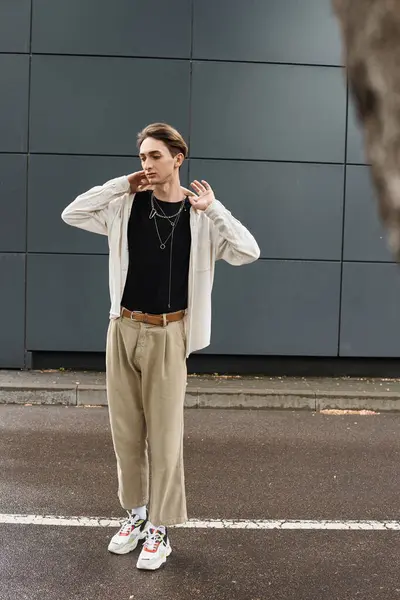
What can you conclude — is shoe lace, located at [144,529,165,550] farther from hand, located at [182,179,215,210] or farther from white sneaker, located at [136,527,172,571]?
hand, located at [182,179,215,210]

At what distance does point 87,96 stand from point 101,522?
593 cm

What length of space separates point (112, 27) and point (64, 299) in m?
3.42

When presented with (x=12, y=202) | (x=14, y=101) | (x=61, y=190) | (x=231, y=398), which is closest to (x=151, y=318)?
(x=231, y=398)

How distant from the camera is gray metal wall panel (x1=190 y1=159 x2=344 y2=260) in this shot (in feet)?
28.3

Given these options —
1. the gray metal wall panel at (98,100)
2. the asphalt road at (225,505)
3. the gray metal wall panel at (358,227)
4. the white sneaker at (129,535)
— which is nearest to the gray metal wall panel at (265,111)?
the gray metal wall panel at (98,100)

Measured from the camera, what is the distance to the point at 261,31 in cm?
856

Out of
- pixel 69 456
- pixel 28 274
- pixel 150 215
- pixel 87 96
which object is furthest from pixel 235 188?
pixel 150 215

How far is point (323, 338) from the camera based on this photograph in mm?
8766

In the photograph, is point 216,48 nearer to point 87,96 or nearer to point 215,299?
point 87,96

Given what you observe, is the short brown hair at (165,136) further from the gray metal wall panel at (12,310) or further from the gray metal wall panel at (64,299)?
the gray metal wall panel at (12,310)

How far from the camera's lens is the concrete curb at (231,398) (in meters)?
7.41

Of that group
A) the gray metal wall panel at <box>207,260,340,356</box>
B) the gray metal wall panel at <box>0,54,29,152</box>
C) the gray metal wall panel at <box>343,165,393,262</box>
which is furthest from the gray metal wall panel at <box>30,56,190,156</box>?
the gray metal wall panel at <box>343,165,393,262</box>

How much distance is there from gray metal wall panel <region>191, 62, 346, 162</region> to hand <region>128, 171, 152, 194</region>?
5.22 meters

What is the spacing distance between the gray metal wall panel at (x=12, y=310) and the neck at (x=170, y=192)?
5.47 metres
